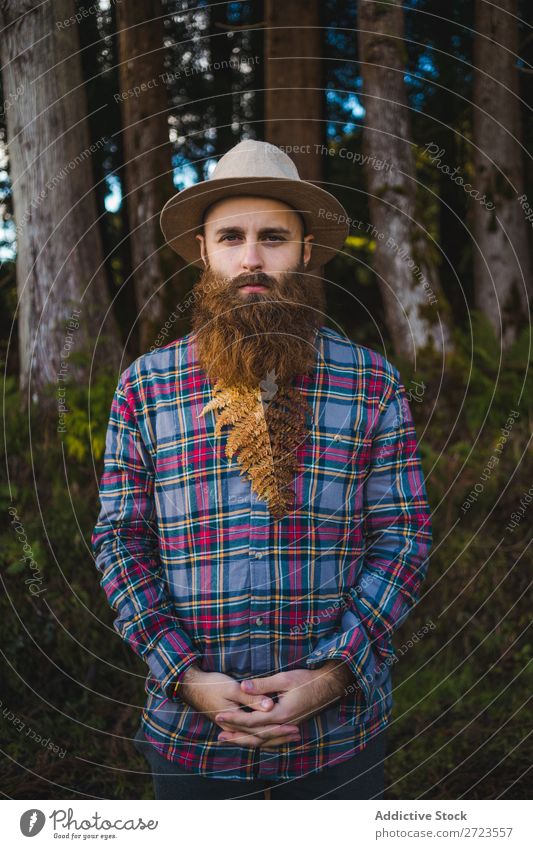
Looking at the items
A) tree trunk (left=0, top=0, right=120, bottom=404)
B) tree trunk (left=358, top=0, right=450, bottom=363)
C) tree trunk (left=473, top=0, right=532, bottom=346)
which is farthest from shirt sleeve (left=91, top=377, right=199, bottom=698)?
tree trunk (left=473, top=0, right=532, bottom=346)

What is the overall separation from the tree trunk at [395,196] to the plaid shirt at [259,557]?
2724mm

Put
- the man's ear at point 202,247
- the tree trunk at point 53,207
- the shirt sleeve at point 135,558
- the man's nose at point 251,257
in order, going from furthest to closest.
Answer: the tree trunk at point 53,207 → the man's ear at point 202,247 → the man's nose at point 251,257 → the shirt sleeve at point 135,558

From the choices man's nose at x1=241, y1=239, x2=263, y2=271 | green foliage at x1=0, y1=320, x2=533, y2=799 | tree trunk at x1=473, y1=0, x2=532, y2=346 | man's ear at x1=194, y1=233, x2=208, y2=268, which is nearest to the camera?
man's nose at x1=241, y1=239, x2=263, y2=271

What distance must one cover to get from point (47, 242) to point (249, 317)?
239 centimetres

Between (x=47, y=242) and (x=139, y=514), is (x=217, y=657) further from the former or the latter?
(x=47, y=242)

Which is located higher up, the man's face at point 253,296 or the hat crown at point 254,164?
the hat crown at point 254,164

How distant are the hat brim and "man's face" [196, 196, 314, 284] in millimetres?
34

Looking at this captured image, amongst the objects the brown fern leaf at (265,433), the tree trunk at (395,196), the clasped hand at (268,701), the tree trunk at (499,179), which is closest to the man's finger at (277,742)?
the clasped hand at (268,701)

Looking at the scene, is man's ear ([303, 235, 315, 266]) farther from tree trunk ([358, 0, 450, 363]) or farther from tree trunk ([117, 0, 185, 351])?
tree trunk ([358, 0, 450, 363])

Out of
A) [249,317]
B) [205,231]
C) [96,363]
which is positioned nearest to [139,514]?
[249,317]

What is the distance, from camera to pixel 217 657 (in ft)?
7.48

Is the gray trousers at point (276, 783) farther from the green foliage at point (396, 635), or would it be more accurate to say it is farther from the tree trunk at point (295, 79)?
the tree trunk at point (295, 79)

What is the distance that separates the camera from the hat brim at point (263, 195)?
236cm

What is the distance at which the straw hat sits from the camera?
7.70ft
